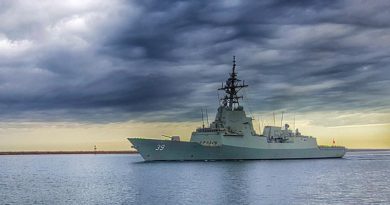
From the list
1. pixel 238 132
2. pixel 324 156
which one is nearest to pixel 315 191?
pixel 238 132

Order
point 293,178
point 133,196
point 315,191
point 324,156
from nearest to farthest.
→ point 133,196
point 315,191
point 293,178
point 324,156

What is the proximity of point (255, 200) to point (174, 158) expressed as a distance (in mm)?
45539

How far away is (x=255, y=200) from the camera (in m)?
35.8

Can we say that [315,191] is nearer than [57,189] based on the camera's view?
Yes

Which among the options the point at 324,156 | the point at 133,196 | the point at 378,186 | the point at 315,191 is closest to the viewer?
the point at 133,196

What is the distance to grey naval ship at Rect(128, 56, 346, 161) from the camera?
7650 cm

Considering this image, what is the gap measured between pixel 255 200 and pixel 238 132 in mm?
43691

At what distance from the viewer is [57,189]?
48.0 m

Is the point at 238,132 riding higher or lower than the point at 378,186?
higher

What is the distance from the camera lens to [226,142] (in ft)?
253

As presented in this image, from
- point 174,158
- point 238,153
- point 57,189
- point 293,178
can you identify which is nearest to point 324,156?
point 238,153

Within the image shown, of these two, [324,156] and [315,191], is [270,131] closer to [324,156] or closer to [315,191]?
[324,156]

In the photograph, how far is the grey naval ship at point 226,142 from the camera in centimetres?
7650

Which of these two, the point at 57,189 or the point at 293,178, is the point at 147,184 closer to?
the point at 57,189
